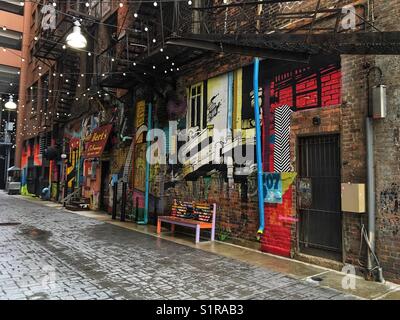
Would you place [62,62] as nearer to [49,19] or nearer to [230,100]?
[49,19]

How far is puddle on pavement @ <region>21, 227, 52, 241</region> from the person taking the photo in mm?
9250

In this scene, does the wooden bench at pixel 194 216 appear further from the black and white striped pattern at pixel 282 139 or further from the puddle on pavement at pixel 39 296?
the puddle on pavement at pixel 39 296

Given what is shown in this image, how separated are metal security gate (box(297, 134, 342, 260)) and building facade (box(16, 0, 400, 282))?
0.07 feet

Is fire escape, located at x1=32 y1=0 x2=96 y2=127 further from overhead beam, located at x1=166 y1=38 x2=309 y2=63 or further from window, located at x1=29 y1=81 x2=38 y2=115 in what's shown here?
overhead beam, located at x1=166 y1=38 x2=309 y2=63

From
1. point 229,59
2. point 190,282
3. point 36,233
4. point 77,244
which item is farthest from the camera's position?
point 36,233

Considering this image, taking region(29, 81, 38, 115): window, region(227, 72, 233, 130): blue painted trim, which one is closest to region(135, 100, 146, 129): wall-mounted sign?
region(227, 72, 233, 130): blue painted trim

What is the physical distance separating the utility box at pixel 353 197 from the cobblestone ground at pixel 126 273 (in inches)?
58.2

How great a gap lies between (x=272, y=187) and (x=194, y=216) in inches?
105

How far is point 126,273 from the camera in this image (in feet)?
19.7

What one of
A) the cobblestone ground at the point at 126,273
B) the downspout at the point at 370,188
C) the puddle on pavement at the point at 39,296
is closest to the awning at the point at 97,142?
the cobblestone ground at the point at 126,273
